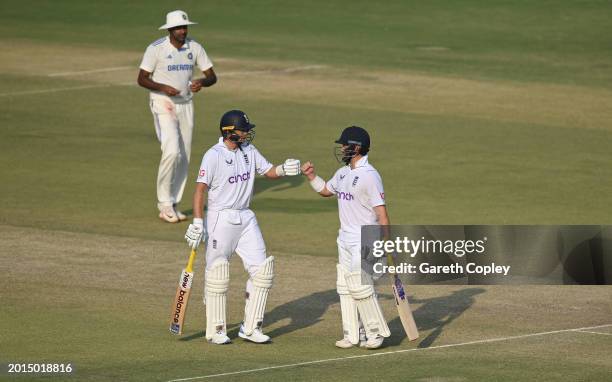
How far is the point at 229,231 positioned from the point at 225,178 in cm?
51

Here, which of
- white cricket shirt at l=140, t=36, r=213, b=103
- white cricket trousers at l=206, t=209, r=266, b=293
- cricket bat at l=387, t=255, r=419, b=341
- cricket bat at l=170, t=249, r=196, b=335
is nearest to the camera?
cricket bat at l=387, t=255, r=419, b=341

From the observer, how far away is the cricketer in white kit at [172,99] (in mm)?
18844

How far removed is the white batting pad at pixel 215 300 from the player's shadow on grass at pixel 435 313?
5.32ft

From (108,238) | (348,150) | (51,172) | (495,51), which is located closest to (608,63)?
(495,51)

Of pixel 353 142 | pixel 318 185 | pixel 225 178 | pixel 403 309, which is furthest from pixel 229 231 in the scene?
pixel 403 309

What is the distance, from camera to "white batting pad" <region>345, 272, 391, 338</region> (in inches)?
496

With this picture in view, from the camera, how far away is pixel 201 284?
15547mm

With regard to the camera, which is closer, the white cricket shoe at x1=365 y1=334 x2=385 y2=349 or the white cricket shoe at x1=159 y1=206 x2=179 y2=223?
the white cricket shoe at x1=365 y1=334 x2=385 y2=349

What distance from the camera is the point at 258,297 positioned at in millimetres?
12906

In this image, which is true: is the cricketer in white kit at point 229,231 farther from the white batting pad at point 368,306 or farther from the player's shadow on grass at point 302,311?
the white batting pad at point 368,306

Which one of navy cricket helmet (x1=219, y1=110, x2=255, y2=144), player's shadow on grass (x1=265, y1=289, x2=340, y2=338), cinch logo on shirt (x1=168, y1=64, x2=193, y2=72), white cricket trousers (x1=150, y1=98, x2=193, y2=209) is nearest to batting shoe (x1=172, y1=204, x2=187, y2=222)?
white cricket trousers (x1=150, y1=98, x2=193, y2=209)

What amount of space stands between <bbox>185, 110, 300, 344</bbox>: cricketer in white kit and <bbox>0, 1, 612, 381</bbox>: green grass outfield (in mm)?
327

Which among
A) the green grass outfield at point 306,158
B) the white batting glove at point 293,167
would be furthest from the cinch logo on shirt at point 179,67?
the white batting glove at point 293,167

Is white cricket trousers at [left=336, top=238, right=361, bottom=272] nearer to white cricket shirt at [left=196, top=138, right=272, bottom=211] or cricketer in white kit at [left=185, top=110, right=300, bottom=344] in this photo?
cricketer in white kit at [left=185, top=110, right=300, bottom=344]
